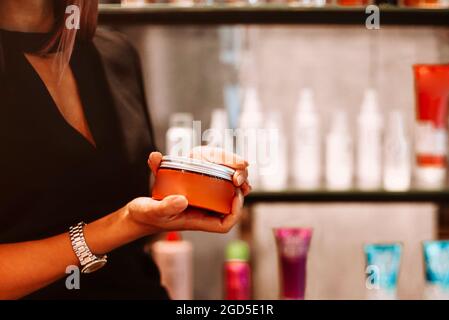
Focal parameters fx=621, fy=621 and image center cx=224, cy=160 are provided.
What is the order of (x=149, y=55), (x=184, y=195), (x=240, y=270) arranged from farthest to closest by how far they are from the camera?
1. (x=149, y=55)
2. (x=240, y=270)
3. (x=184, y=195)

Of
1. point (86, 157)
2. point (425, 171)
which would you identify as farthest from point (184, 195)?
point (425, 171)

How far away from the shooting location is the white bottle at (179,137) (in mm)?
1291

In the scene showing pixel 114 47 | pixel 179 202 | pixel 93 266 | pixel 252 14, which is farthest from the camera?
pixel 252 14

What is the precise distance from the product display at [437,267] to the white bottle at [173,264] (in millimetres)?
491

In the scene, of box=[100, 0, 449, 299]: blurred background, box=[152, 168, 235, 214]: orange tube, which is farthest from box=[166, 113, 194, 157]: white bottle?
box=[152, 168, 235, 214]: orange tube

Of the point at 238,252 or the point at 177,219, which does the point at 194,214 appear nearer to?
the point at 177,219

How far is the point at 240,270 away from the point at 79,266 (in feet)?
1.33

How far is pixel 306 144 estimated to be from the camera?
1.34 metres

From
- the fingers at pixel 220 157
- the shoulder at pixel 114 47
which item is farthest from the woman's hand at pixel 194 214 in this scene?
the shoulder at pixel 114 47

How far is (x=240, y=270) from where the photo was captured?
1276 mm

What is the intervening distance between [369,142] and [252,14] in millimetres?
378

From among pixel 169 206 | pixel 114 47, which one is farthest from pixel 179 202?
pixel 114 47

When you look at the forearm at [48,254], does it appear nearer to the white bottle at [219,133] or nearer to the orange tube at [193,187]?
the orange tube at [193,187]
